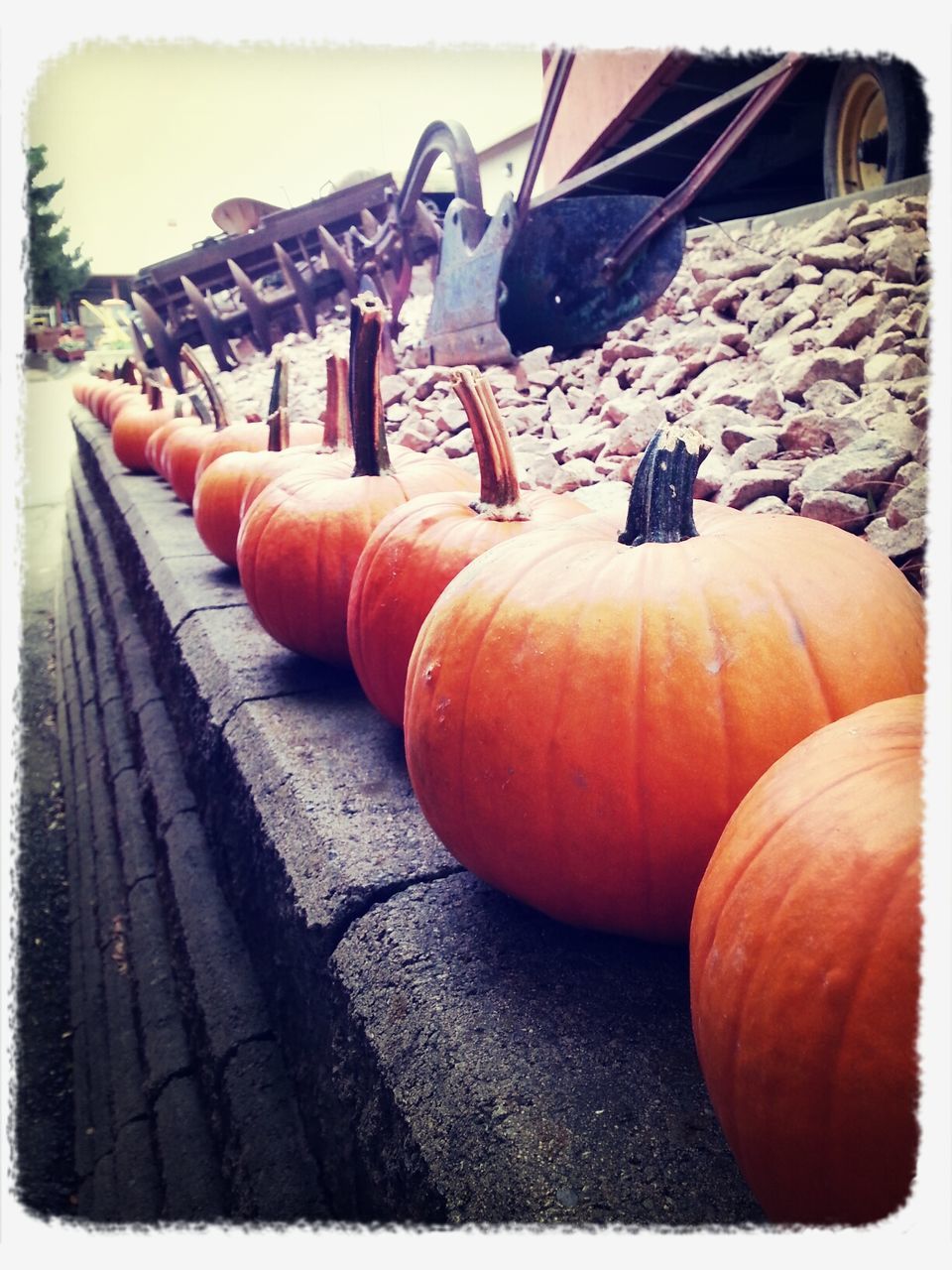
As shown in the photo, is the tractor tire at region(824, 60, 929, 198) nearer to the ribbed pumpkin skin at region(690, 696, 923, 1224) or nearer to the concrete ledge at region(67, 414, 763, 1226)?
the concrete ledge at region(67, 414, 763, 1226)

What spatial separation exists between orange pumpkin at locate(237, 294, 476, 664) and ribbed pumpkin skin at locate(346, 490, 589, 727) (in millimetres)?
299

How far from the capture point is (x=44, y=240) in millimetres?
2012

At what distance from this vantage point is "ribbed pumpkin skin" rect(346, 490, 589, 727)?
1.56 metres

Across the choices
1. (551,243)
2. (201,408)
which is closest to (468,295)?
(551,243)

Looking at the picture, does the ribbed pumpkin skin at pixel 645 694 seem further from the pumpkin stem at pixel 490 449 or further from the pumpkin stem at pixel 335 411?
the pumpkin stem at pixel 335 411

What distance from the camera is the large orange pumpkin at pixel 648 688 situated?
3.26 feet

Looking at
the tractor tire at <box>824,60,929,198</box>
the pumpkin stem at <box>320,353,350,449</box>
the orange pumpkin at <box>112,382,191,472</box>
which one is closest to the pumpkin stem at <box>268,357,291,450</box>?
the pumpkin stem at <box>320,353,350,449</box>

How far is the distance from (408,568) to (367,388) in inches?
23.0

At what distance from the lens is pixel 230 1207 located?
137cm

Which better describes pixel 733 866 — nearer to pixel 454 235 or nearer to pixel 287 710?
pixel 287 710

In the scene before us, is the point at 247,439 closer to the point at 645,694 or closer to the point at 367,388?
the point at 367,388

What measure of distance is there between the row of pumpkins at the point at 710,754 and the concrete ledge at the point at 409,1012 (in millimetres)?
94

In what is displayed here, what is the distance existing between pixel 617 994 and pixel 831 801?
457 millimetres

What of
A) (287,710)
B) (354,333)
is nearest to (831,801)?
(287,710)
